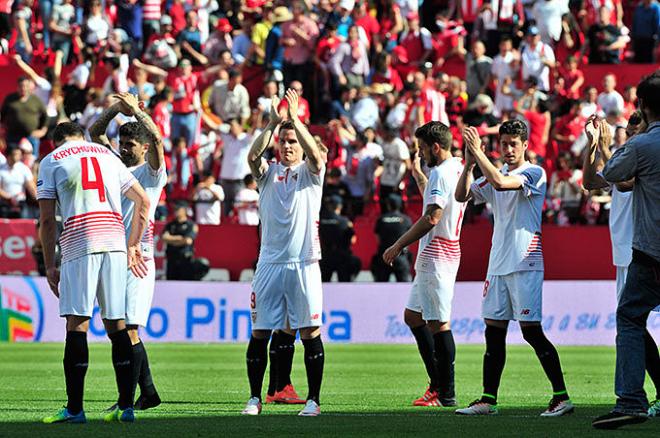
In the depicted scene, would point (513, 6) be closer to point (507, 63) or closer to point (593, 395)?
point (507, 63)

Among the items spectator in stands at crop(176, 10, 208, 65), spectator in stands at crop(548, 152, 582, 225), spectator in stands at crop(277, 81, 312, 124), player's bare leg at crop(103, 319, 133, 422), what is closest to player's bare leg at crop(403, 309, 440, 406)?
player's bare leg at crop(103, 319, 133, 422)

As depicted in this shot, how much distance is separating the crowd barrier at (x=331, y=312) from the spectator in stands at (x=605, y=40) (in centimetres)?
906

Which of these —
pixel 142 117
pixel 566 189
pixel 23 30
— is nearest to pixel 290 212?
pixel 142 117

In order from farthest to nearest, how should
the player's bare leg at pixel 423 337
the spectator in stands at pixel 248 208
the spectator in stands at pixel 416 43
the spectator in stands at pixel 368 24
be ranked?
the spectator in stands at pixel 416 43, the spectator in stands at pixel 368 24, the spectator in stands at pixel 248 208, the player's bare leg at pixel 423 337

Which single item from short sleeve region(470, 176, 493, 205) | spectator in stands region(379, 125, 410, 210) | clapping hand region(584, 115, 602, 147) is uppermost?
spectator in stands region(379, 125, 410, 210)

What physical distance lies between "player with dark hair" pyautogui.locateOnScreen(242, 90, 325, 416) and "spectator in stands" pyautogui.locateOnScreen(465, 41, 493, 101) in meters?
16.2

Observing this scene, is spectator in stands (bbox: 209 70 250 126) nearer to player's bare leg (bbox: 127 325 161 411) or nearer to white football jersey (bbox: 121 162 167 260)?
white football jersey (bbox: 121 162 167 260)

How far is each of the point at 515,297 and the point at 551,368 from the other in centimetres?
67

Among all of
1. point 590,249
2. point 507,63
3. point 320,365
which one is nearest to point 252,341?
point 320,365

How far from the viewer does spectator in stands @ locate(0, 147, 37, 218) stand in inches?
965

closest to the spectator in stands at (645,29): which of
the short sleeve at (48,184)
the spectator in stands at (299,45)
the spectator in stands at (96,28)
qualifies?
the spectator in stands at (299,45)

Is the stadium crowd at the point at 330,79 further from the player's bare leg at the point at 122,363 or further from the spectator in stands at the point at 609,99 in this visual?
the player's bare leg at the point at 122,363

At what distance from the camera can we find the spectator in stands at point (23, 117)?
27094 mm

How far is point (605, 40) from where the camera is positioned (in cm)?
2955
